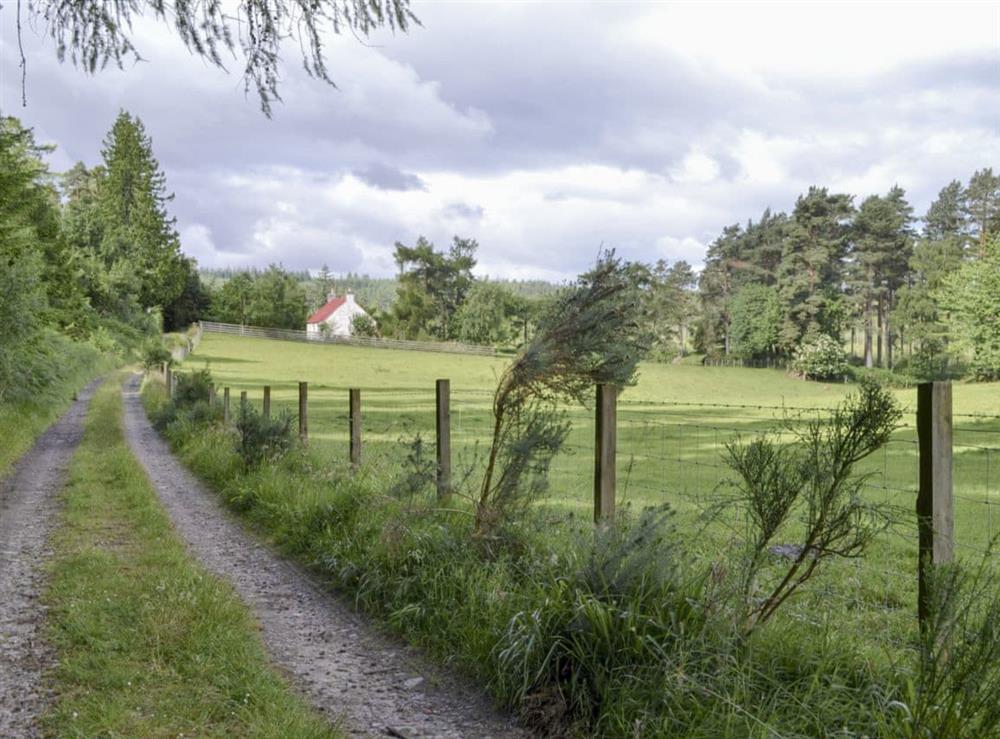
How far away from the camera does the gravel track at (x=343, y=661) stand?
3645 mm

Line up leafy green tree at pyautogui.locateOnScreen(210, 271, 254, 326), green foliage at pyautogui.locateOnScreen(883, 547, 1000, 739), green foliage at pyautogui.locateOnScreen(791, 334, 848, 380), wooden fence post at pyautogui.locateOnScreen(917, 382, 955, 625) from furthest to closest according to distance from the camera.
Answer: leafy green tree at pyautogui.locateOnScreen(210, 271, 254, 326) < green foliage at pyautogui.locateOnScreen(791, 334, 848, 380) < wooden fence post at pyautogui.locateOnScreen(917, 382, 955, 625) < green foliage at pyautogui.locateOnScreen(883, 547, 1000, 739)

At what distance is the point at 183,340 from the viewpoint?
60.0 meters

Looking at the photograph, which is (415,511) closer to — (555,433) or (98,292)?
(555,433)

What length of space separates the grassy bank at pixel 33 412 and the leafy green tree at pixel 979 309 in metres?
44.2

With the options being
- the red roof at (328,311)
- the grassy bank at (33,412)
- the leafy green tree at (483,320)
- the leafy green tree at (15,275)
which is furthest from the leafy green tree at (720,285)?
the leafy green tree at (15,275)

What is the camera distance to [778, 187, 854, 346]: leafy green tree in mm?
66125

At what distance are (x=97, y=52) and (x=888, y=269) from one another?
76726 millimetres

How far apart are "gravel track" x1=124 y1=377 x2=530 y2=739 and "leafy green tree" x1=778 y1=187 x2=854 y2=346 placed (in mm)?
65359

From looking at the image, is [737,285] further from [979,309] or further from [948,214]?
[979,309]

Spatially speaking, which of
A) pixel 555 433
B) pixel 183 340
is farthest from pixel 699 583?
pixel 183 340

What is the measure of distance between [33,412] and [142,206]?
5553 centimetres

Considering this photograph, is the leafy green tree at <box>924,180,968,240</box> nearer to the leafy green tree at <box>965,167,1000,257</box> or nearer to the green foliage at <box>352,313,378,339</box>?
the leafy green tree at <box>965,167,1000,257</box>

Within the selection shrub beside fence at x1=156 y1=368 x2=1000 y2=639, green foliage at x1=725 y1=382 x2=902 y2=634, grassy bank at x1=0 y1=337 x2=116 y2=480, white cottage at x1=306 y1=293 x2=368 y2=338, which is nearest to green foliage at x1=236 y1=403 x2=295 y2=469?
shrub beside fence at x1=156 y1=368 x2=1000 y2=639

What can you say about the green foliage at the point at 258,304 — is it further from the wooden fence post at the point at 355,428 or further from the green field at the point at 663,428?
the wooden fence post at the point at 355,428
